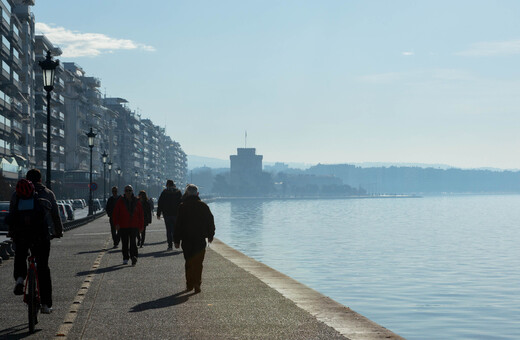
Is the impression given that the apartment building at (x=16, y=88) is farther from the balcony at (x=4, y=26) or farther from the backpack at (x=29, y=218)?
the backpack at (x=29, y=218)

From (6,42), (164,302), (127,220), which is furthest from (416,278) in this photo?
(6,42)

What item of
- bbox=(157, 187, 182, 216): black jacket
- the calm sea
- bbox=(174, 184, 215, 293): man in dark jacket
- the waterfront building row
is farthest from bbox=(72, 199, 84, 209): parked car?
bbox=(174, 184, 215, 293): man in dark jacket

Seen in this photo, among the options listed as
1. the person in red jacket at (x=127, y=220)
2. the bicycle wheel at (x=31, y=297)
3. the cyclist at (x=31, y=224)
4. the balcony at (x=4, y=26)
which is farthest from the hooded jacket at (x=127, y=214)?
the balcony at (x=4, y=26)

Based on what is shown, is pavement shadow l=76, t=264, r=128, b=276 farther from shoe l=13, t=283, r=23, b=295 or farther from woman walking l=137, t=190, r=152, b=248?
shoe l=13, t=283, r=23, b=295

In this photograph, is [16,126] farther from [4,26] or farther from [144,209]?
[144,209]

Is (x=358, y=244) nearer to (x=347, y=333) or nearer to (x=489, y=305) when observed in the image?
(x=489, y=305)

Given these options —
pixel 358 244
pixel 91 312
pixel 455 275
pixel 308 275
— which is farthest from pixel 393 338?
pixel 358 244

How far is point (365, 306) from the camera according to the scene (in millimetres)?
21953

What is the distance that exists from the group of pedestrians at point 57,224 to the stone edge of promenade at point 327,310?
166cm

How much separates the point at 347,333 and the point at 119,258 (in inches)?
521

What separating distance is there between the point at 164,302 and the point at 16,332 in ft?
10.6

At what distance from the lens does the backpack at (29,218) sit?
10.4m

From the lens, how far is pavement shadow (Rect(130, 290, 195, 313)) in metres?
12.4

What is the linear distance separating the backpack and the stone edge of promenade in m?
3.71
